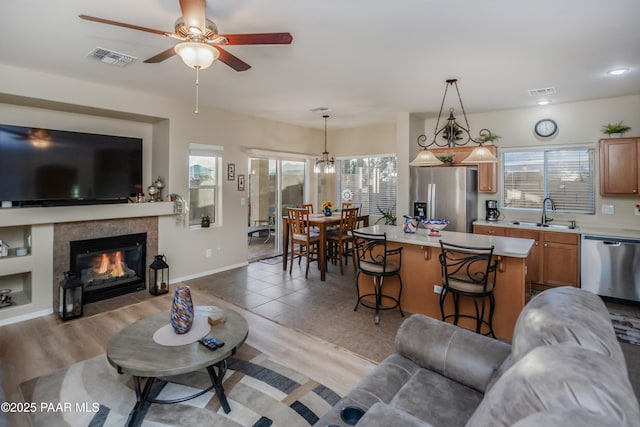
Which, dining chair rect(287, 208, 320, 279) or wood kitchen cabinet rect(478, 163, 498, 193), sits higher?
wood kitchen cabinet rect(478, 163, 498, 193)

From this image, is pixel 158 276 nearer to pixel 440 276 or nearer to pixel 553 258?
pixel 440 276

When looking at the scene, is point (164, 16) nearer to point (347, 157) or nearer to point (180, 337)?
point (180, 337)

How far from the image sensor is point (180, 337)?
228cm

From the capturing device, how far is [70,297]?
363 cm

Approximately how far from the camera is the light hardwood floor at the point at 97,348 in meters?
2.56

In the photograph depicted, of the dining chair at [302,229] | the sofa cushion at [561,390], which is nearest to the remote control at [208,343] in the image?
the sofa cushion at [561,390]

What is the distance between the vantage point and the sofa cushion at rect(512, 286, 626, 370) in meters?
1.13

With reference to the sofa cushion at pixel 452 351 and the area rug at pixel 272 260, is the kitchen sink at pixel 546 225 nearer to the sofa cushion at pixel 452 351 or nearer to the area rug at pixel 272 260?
the sofa cushion at pixel 452 351

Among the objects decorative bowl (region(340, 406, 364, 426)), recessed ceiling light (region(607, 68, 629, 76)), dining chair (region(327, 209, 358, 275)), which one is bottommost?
decorative bowl (region(340, 406, 364, 426))

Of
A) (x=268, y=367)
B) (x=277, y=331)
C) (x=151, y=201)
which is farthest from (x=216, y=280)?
(x=268, y=367)

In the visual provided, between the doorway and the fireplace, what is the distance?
2.12 m

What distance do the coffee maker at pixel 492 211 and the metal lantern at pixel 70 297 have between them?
233 inches

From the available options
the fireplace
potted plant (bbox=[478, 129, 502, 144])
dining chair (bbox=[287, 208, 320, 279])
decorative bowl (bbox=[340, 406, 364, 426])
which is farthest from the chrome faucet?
the fireplace

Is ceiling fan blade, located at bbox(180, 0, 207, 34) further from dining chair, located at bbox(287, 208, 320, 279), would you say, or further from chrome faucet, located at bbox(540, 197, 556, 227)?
chrome faucet, located at bbox(540, 197, 556, 227)
